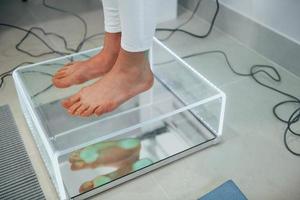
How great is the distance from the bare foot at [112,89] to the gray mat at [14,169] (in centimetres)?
17

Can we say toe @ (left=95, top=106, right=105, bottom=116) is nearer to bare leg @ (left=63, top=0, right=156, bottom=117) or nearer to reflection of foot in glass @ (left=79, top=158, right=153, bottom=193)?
bare leg @ (left=63, top=0, right=156, bottom=117)

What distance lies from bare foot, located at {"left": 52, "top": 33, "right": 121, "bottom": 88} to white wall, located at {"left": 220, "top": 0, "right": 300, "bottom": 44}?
585 mm

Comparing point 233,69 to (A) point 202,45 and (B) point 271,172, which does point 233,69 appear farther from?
(B) point 271,172

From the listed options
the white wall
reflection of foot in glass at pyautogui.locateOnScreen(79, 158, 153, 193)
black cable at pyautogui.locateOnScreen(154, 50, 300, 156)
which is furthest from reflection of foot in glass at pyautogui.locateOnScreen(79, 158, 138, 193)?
the white wall

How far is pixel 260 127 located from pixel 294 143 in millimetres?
94

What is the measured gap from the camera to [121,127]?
35.4 inches

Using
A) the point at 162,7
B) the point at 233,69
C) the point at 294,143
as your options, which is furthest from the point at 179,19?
the point at 294,143

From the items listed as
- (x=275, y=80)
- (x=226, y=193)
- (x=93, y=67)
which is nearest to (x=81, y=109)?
(x=93, y=67)

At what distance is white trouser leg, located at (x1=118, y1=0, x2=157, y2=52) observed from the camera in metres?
0.69

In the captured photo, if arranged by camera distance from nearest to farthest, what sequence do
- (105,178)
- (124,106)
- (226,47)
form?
(105,178) < (124,106) < (226,47)

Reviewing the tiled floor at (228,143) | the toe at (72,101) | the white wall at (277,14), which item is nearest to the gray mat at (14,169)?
the tiled floor at (228,143)

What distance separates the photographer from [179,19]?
4.97 feet

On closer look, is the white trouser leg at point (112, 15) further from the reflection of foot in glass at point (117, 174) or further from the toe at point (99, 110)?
the reflection of foot in glass at point (117, 174)

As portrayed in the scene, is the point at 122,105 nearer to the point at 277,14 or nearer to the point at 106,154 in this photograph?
the point at 106,154
